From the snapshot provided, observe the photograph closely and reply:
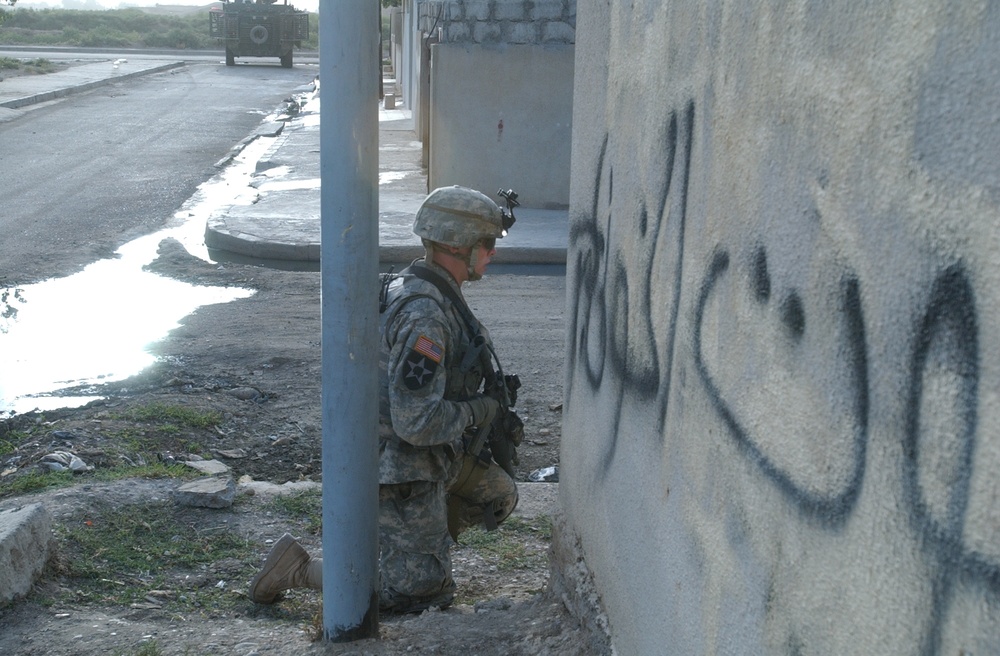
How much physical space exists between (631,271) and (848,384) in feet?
3.83

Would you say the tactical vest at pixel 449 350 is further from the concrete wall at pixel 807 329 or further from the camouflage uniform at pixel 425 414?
the concrete wall at pixel 807 329

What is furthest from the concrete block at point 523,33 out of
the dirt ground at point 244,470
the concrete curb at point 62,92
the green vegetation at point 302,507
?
the concrete curb at point 62,92

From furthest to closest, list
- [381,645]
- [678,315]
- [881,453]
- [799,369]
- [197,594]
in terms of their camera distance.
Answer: [197,594]
[381,645]
[678,315]
[799,369]
[881,453]

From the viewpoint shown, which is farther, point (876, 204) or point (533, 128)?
point (533, 128)

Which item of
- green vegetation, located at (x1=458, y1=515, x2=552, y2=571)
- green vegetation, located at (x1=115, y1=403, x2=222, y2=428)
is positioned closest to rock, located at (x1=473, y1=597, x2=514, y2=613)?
green vegetation, located at (x1=458, y1=515, x2=552, y2=571)

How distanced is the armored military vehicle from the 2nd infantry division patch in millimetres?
32963

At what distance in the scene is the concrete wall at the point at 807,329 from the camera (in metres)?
1.08

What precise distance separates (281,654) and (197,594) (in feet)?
2.28

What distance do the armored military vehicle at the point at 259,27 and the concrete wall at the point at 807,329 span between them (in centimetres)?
3355

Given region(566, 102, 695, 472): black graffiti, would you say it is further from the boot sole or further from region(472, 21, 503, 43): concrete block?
region(472, 21, 503, 43): concrete block

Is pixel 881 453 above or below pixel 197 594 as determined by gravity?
above

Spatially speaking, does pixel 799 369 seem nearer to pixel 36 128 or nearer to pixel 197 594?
pixel 197 594

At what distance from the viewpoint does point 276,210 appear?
10.5 metres

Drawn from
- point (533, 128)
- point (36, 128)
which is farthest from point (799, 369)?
point (36, 128)
